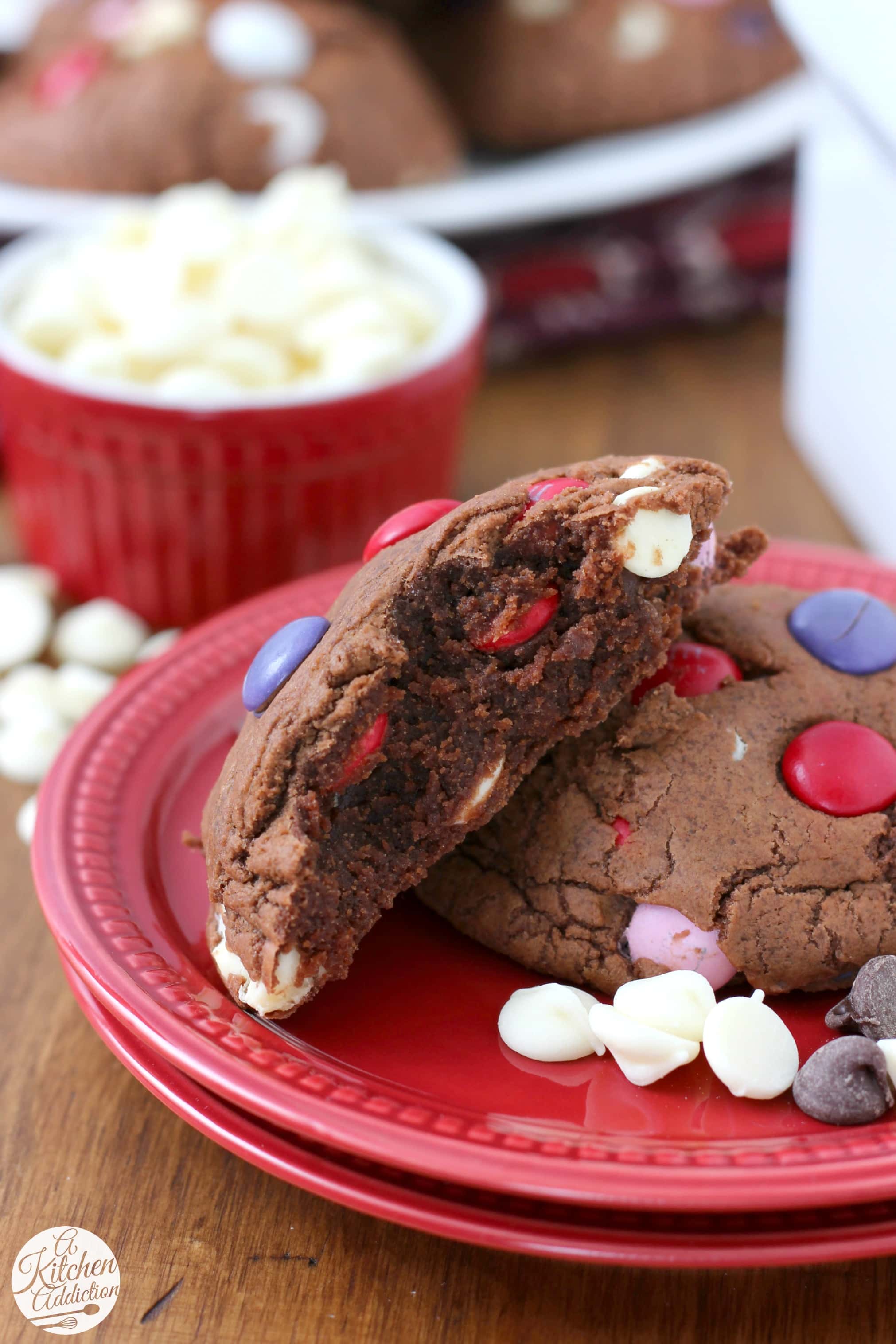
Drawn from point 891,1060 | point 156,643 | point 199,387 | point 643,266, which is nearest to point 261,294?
point 199,387

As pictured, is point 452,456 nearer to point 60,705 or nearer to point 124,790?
point 60,705

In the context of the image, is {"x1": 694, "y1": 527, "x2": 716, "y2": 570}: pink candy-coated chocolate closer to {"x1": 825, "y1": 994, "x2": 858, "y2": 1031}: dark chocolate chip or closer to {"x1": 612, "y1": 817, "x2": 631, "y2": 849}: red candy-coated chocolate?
{"x1": 612, "y1": 817, "x2": 631, "y2": 849}: red candy-coated chocolate

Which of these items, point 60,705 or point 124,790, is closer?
point 124,790

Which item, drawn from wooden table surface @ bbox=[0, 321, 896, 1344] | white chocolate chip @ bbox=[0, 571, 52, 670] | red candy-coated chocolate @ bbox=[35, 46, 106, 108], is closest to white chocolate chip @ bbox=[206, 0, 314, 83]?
red candy-coated chocolate @ bbox=[35, 46, 106, 108]

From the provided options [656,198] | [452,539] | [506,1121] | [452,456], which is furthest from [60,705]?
[656,198]

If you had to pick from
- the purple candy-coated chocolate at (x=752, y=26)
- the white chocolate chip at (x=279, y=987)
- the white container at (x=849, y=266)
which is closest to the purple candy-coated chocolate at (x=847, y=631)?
the white chocolate chip at (x=279, y=987)

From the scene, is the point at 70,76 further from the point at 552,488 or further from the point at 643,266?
the point at 552,488
